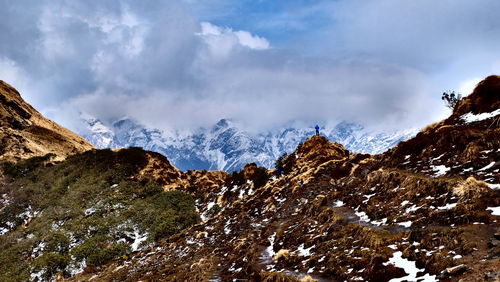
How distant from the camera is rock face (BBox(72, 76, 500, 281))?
1584cm

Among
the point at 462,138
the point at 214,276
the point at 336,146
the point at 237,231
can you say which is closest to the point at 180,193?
the point at 336,146

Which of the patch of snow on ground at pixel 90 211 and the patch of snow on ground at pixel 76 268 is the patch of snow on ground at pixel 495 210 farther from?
the patch of snow on ground at pixel 90 211

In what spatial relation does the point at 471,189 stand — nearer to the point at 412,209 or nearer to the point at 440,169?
the point at 412,209

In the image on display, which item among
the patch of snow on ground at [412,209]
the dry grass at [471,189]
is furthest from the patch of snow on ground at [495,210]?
the patch of snow on ground at [412,209]

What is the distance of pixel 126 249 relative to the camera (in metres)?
63.0

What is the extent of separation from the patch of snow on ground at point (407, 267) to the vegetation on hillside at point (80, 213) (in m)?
55.2

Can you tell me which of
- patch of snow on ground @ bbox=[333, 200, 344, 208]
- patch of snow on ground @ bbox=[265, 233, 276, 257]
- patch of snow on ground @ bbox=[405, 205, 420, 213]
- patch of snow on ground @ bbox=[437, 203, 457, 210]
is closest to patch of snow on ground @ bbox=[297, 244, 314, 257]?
patch of snow on ground @ bbox=[265, 233, 276, 257]

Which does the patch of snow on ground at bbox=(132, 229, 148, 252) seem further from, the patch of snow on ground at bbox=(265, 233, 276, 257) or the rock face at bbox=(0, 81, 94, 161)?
the rock face at bbox=(0, 81, 94, 161)

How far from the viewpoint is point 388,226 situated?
2134cm

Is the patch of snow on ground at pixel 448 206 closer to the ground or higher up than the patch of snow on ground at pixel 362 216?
closer to the ground

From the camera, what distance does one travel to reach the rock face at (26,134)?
5049 inches

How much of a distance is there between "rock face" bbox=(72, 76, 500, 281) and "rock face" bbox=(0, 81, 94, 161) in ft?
351

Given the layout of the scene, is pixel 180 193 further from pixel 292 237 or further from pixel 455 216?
pixel 455 216

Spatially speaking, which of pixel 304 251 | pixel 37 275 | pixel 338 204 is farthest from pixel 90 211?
pixel 304 251
